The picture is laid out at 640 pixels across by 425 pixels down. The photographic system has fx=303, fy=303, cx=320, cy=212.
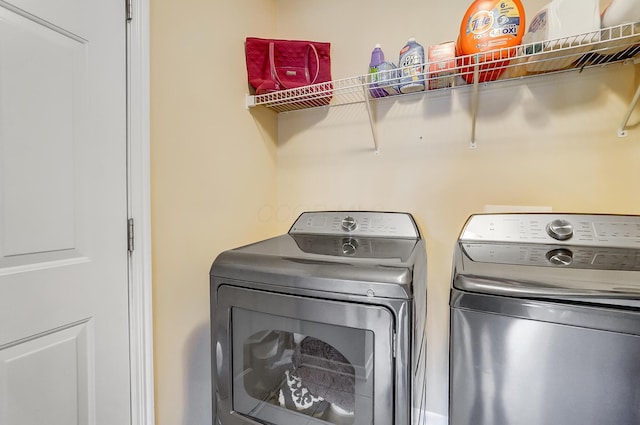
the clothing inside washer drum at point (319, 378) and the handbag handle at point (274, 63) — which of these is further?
the handbag handle at point (274, 63)

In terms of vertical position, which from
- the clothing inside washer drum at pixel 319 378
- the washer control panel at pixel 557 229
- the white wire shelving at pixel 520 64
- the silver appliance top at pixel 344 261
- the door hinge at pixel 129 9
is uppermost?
the door hinge at pixel 129 9

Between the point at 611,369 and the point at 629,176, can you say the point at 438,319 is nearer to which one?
the point at 611,369

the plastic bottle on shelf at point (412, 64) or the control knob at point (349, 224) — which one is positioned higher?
the plastic bottle on shelf at point (412, 64)

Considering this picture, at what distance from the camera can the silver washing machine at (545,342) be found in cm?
64

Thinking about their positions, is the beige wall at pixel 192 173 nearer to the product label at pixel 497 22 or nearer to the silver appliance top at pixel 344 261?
the silver appliance top at pixel 344 261

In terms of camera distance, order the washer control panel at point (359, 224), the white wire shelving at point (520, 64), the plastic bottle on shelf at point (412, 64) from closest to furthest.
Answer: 1. the white wire shelving at point (520, 64)
2. the plastic bottle on shelf at point (412, 64)
3. the washer control panel at point (359, 224)

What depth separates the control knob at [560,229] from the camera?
1.08 m

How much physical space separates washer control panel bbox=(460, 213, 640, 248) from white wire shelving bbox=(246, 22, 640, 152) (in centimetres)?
39

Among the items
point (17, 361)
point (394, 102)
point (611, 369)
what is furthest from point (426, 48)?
point (17, 361)

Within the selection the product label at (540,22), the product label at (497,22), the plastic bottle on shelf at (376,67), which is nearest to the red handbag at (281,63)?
the plastic bottle on shelf at (376,67)

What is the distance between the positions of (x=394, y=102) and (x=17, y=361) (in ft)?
5.50

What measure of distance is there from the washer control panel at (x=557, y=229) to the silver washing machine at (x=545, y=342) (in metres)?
0.20

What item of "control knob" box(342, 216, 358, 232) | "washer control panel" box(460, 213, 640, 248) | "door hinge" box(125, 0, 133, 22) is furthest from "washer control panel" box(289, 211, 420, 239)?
"door hinge" box(125, 0, 133, 22)

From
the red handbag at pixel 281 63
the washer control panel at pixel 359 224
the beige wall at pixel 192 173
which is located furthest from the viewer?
the red handbag at pixel 281 63
